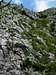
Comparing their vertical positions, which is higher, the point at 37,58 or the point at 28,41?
the point at 28,41

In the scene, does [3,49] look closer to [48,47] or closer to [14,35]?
[14,35]

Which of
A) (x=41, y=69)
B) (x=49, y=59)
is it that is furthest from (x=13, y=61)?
(x=49, y=59)

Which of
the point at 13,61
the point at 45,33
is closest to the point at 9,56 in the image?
the point at 13,61

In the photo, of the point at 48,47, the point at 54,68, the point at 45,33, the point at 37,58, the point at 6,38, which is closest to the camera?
the point at 54,68

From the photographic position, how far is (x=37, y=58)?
2330 cm

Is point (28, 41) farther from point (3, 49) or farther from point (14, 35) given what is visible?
point (3, 49)

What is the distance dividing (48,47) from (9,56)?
606cm

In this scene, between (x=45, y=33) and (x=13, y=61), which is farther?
(x=45, y=33)

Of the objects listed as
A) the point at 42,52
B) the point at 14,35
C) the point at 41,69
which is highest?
the point at 14,35

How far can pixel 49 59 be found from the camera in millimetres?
23578

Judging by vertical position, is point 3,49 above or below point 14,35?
below

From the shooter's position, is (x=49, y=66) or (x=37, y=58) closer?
(x=49, y=66)

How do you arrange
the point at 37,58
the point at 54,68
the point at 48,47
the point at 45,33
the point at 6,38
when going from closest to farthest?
the point at 54,68 < the point at 37,58 < the point at 6,38 < the point at 48,47 < the point at 45,33

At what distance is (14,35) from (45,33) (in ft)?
21.2
